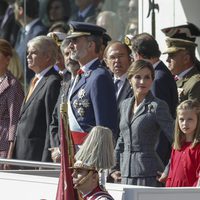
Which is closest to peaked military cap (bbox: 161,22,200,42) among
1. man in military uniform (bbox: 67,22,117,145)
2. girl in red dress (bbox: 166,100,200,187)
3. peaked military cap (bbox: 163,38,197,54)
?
peaked military cap (bbox: 163,38,197,54)

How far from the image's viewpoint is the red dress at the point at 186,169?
9193 mm

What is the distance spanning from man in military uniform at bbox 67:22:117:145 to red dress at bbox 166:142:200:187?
100 centimetres

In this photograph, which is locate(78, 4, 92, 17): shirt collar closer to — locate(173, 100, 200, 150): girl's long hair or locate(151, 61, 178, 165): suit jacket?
locate(151, 61, 178, 165): suit jacket

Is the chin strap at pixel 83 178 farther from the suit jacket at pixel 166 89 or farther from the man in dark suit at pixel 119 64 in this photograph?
the man in dark suit at pixel 119 64

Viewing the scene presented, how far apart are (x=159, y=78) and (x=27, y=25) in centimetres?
599

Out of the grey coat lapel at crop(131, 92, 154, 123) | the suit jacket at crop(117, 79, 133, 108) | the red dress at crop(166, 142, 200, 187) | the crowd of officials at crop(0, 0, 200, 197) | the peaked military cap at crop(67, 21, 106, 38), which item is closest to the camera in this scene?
the red dress at crop(166, 142, 200, 187)

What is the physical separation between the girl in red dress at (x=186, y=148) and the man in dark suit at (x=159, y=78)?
0.68m

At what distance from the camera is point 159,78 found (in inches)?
420

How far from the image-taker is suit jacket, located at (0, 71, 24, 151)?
11742mm

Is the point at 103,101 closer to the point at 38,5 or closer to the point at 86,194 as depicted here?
the point at 86,194

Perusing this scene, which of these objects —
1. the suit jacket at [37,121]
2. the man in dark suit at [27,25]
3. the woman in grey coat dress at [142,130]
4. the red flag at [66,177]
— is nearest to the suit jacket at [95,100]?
the woman in grey coat dress at [142,130]

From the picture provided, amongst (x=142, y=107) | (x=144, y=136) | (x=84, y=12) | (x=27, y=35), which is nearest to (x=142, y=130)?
(x=144, y=136)

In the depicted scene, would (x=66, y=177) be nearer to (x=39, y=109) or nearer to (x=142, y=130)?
(x=142, y=130)

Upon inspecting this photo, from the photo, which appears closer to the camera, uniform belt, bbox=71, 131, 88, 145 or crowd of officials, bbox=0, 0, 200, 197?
crowd of officials, bbox=0, 0, 200, 197
